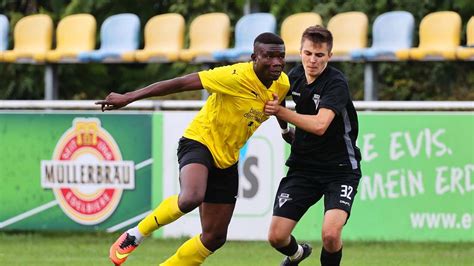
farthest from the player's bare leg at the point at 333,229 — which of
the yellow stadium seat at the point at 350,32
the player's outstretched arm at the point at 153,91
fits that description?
the yellow stadium seat at the point at 350,32

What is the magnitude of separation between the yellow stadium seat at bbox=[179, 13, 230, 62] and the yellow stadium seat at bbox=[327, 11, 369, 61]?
1454 millimetres

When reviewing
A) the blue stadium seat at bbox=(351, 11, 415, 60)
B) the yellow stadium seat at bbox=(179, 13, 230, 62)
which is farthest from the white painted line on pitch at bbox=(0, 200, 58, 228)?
the blue stadium seat at bbox=(351, 11, 415, 60)

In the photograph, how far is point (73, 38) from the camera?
17828mm

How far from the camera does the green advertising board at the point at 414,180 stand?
13531 mm

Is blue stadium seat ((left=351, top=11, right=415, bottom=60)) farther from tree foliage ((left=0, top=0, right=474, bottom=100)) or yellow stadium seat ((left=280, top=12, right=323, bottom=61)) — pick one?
tree foliage ((left=0, top=0, right=474, bottom=100))

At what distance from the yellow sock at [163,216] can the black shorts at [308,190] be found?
2.52 feet

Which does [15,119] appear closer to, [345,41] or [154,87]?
[345,41]

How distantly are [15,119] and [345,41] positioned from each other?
439 centimetres

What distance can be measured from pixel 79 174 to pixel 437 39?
191 inches

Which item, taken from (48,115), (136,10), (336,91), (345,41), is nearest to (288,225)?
(336,91)

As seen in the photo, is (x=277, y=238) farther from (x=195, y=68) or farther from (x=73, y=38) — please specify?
(x=195, y=68)

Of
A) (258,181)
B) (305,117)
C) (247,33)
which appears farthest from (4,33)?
(305,117)

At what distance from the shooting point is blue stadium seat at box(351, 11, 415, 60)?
15.8m

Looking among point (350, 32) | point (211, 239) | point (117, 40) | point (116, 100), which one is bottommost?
point (211, 239)
